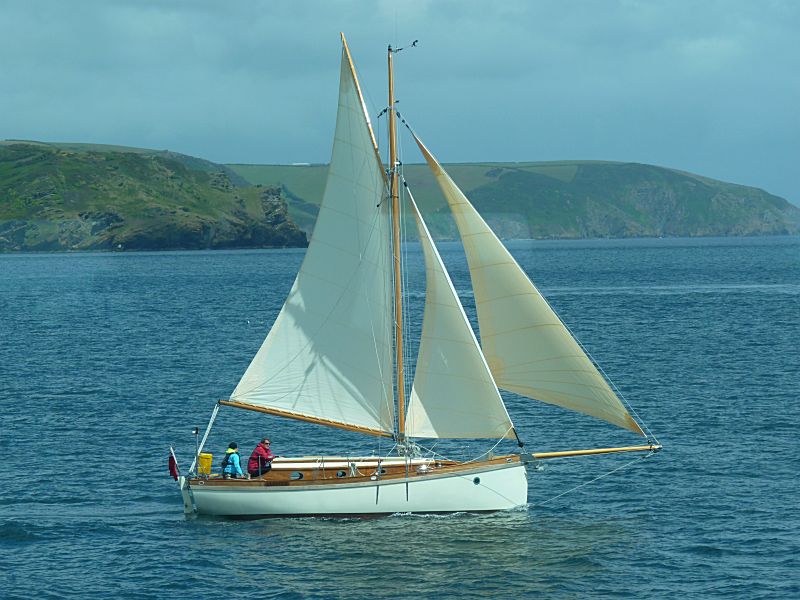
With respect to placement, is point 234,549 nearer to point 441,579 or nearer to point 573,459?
point 441,579

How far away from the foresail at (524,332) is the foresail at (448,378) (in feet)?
3.01

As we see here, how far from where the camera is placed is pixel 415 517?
38844 millimetres

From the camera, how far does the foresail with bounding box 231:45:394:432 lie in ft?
129

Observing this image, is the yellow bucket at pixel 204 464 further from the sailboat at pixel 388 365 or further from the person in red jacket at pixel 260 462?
the person in red jacket at pixel 260 462

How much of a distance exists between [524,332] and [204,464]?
11689 millimetres

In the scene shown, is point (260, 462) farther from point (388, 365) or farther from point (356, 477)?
point (388, 365)

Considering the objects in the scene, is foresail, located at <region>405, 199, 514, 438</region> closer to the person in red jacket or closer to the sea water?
the sea water

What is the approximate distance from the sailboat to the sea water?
0.98 meters

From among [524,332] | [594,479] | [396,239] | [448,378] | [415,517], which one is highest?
[396,239]

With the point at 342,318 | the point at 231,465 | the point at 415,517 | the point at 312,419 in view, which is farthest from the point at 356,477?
the point at 342,318

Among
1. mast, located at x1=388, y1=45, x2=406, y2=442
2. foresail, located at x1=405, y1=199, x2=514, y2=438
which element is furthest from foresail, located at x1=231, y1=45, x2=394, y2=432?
foresail, located at x1=405, y1=199, x2=514, y2=438

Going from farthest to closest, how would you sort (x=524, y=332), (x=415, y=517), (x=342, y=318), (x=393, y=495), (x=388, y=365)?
(x=342, y=318) < (x=388, y=365) < (x=415, y=517) < (x=393, y=495) < (x=524, y=332)

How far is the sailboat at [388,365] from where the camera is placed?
37438 mm

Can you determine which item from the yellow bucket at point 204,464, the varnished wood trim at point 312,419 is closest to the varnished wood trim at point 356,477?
the yellow bucket at point 204,464
